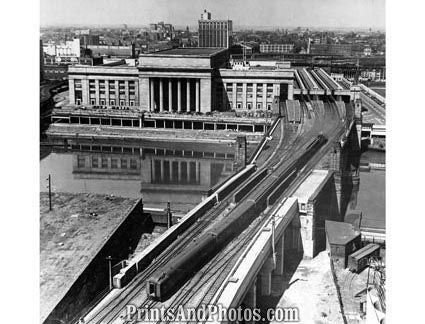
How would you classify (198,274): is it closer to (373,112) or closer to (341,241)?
(341,241)

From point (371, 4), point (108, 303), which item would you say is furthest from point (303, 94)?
point (108, 303)

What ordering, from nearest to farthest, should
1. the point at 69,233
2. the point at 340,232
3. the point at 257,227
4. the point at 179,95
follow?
the point at 257,227
the point at 69,233
the point at 340,232
the point at 179,95

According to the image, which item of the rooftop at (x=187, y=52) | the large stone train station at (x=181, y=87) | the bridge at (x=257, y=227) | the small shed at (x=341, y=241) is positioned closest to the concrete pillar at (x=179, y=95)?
the large stone train station at (x=181, y=87)

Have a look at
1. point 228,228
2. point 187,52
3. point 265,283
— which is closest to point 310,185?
point 228,228

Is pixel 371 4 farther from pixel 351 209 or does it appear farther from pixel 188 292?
pixel 351 209

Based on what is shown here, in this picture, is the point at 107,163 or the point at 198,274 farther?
the point at 107,163

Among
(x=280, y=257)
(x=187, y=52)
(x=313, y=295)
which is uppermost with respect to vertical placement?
(x=187, y=52)

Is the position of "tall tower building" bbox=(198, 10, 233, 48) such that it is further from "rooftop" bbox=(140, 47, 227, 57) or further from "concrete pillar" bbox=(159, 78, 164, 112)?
"concrete pillar" bbox=(159, 78, 164, 112)
